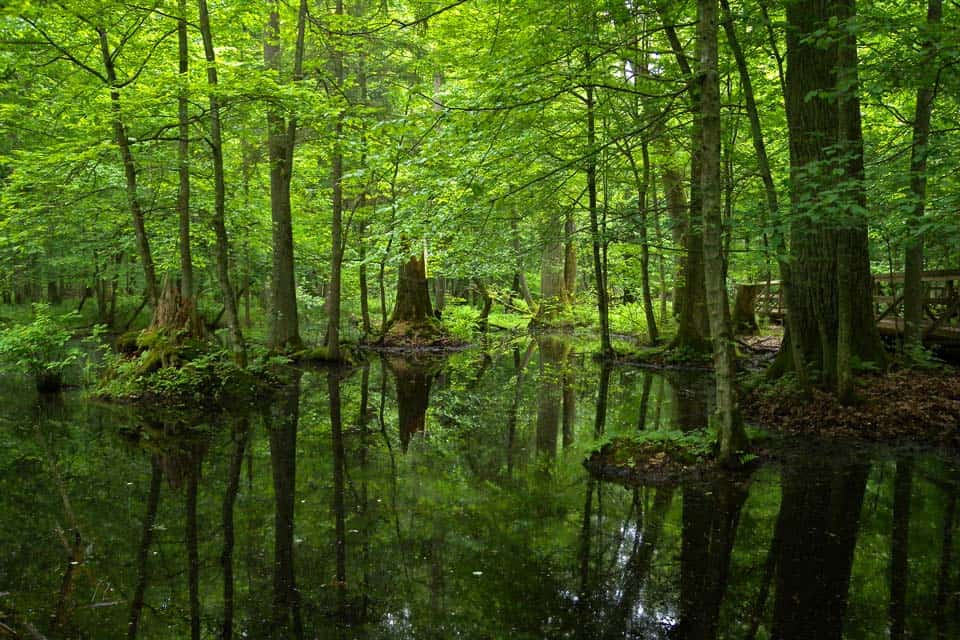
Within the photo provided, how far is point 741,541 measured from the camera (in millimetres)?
4738

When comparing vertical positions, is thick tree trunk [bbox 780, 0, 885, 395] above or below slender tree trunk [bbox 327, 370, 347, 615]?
above

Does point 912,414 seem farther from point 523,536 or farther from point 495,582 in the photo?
point 495,582

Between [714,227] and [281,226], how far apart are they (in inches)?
435

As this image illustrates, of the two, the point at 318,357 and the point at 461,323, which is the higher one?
the point at 461,323

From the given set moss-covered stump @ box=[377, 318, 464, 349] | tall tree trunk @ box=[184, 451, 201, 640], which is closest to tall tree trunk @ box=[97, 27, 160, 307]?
tall tree trunk @ box=[184, 451, 201, 640]

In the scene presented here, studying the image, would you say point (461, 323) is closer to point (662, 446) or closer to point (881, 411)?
point (881, 411)

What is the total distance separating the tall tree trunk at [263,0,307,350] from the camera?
14.4 metres

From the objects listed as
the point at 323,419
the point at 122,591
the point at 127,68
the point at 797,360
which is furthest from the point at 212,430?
the point at 127,68

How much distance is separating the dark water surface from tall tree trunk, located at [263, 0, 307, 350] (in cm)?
699

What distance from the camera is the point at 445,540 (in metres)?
4.85

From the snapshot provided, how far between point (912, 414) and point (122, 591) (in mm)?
8572

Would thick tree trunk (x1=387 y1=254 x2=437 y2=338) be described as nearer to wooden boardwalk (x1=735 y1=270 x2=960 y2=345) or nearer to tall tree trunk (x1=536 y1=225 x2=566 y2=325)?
tall tree trunk (x1=536 y1=225 x2=566 y2=325)

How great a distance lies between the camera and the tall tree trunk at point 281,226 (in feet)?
47.3

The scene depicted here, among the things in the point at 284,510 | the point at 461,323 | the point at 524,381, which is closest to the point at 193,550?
the point at 284,510
